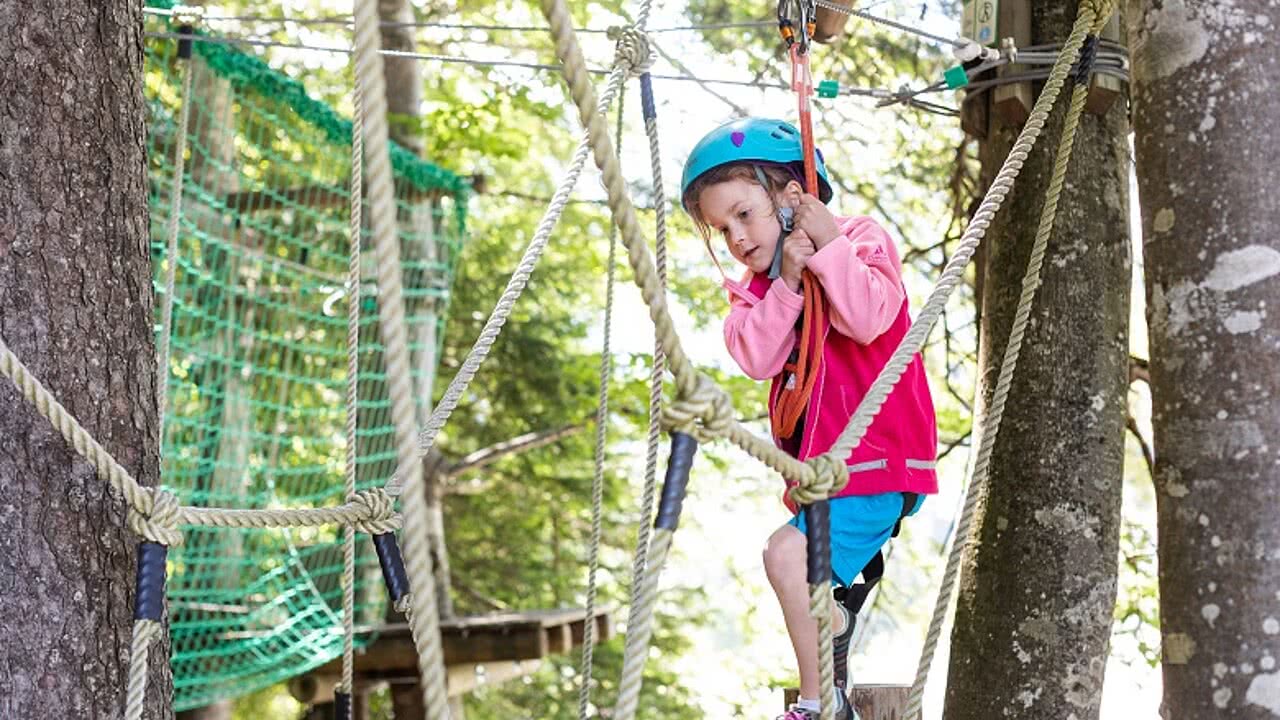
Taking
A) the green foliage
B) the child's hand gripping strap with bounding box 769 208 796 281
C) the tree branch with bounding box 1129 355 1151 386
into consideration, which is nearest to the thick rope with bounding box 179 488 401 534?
the child's hand gripping strap with bounding box 769 208 796 281

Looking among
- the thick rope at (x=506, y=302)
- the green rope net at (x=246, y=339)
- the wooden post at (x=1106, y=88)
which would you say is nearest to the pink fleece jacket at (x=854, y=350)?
the thick rope at (x=506, y=302)

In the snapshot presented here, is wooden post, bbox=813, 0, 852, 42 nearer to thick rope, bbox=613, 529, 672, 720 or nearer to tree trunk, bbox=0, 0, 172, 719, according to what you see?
tree trunk, bbox=0, 0, 172, 719

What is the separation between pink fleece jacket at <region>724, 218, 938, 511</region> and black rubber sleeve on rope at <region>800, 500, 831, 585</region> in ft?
1.51

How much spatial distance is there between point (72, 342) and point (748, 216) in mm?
808

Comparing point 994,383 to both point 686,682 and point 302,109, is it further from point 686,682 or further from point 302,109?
point 686,682

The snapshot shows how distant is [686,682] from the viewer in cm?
754

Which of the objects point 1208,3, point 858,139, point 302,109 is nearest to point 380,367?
point 302,109

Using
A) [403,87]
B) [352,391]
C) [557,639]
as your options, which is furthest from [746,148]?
[403,87]

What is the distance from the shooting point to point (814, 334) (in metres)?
1.69

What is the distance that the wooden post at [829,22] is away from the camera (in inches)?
91.1

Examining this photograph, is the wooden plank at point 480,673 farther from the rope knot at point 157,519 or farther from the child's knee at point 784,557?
the rope knot at point 157,519

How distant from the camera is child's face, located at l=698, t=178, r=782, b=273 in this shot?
176 centimetres

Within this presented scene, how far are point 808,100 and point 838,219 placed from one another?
16 cm

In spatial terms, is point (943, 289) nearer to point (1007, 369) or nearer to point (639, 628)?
point (1007, 369)
